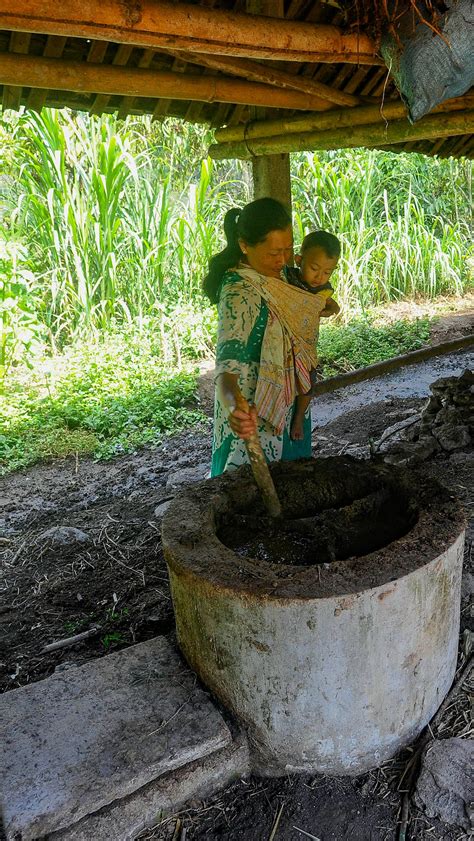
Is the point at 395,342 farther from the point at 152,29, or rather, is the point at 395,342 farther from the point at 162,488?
the point at 152,29

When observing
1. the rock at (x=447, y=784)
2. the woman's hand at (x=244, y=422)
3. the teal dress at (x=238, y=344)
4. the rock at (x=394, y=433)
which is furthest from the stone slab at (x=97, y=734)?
the rock at (x=394, y=433)

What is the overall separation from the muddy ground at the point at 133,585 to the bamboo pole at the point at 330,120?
1.71m

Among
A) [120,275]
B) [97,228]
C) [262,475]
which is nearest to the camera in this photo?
[262,475]

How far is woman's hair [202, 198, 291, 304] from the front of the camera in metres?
2.37

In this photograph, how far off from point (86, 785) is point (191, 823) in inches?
13.0

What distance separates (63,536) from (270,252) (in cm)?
179

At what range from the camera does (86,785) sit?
5.33 feet

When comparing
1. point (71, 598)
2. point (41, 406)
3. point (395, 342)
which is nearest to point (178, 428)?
point (41, 406)

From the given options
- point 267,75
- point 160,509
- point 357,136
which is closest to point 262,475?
point 160,509

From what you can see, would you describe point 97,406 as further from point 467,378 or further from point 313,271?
point 313,271

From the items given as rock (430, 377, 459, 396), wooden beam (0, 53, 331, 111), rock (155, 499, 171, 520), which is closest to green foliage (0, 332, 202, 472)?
rock (155, 499, 171, 520)

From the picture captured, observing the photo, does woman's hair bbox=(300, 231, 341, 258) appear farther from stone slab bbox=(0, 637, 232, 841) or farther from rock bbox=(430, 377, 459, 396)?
rock bbox=(430, 377, 459, 396)

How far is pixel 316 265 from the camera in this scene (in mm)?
2658

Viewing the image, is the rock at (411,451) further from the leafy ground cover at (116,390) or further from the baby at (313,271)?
the leafy ground cover at (116,390)
